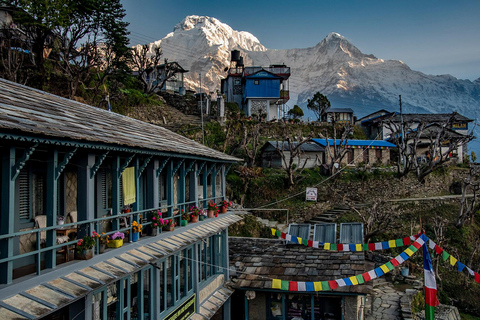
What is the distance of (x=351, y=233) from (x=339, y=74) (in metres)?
137

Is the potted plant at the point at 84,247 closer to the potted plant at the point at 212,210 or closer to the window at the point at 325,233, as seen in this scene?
the potted plant at the point at 212,210

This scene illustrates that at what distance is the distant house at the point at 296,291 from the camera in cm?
1497

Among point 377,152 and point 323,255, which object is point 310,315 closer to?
point 323,255

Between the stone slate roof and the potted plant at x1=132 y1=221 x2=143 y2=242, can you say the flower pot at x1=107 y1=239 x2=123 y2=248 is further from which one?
the stone slate roof

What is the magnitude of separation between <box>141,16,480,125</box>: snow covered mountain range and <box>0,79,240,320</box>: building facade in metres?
116

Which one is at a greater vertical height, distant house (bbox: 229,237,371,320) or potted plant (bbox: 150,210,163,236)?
potted plant (bbox: 150,210,163,236)

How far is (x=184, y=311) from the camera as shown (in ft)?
42.0

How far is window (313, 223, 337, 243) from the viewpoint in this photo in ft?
68.1

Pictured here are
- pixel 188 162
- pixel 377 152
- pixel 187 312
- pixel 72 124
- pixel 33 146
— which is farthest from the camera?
pixel 377 152

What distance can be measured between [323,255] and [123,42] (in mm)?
38904

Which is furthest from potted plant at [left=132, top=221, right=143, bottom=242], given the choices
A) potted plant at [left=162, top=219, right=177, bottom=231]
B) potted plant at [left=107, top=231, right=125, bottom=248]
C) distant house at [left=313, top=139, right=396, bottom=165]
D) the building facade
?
distant house at [left=313, top=139, right=396, bottom=165]

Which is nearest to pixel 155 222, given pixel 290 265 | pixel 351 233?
pixel 290 265

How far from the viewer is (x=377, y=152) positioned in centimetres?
4362

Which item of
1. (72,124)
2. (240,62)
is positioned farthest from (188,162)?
(240,62)
